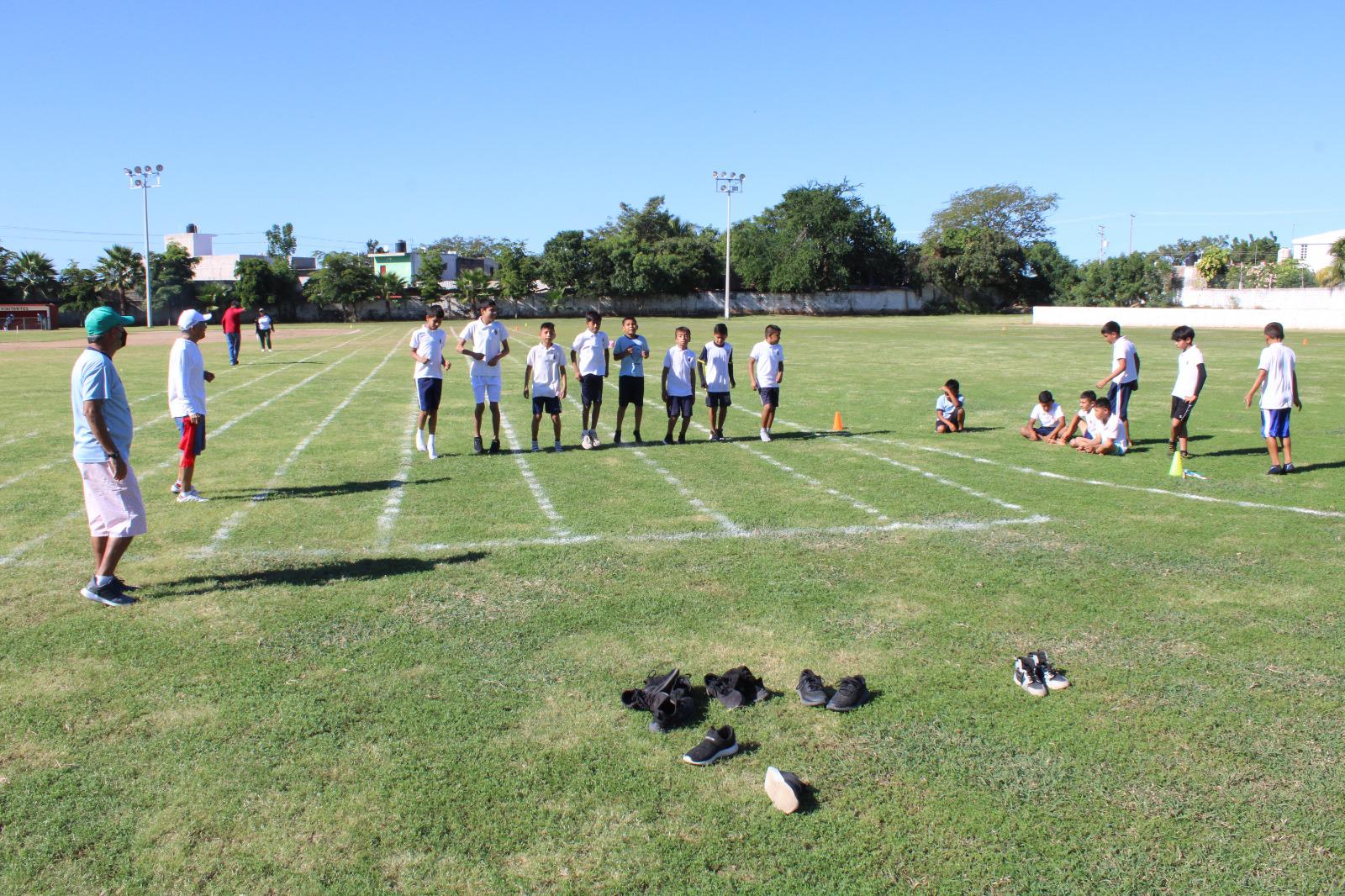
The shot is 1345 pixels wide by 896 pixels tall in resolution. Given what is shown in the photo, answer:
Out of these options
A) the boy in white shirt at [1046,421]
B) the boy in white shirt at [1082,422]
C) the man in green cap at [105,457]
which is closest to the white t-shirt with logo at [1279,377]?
the boy in white shirt at [1082,422]

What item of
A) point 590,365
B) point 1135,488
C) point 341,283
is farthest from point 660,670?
point 341,283

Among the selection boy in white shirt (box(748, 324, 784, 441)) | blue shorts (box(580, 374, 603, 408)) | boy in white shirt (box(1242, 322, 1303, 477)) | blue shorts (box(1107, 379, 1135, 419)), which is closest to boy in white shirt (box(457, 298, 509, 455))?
blue shorts (box(580, 374, 603, 408))

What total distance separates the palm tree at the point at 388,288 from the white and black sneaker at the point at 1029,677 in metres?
78.0

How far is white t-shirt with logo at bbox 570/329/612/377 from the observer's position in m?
12.6

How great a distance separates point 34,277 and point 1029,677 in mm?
81523

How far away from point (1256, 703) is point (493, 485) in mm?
7278

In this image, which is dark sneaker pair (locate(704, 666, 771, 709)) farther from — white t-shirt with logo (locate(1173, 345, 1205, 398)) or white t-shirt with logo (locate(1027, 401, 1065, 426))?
white t-shirt with logo (locate(1027, 401, 1065, 426))

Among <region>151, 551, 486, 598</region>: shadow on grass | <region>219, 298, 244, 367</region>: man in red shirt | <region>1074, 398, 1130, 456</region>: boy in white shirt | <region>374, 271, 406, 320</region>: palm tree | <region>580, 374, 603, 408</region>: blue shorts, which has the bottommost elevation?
<region>151, 551, 486, 598</region>: shadow on grass

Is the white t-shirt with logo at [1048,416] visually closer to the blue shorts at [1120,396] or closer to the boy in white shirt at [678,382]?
the blue shorts at [1120,396]

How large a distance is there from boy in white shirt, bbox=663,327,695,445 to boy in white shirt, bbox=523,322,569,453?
1.50 metres

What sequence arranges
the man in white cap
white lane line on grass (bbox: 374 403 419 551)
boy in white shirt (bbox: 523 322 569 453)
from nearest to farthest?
1. white lane line on grass (bbox: 374 403 419 551)
2. the man in white cap
3. boy in white shirt (bbox: 523 322 569 453)

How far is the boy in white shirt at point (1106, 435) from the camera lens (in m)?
12.2

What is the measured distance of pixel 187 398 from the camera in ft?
30.9

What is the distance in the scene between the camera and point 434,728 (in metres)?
4.44
